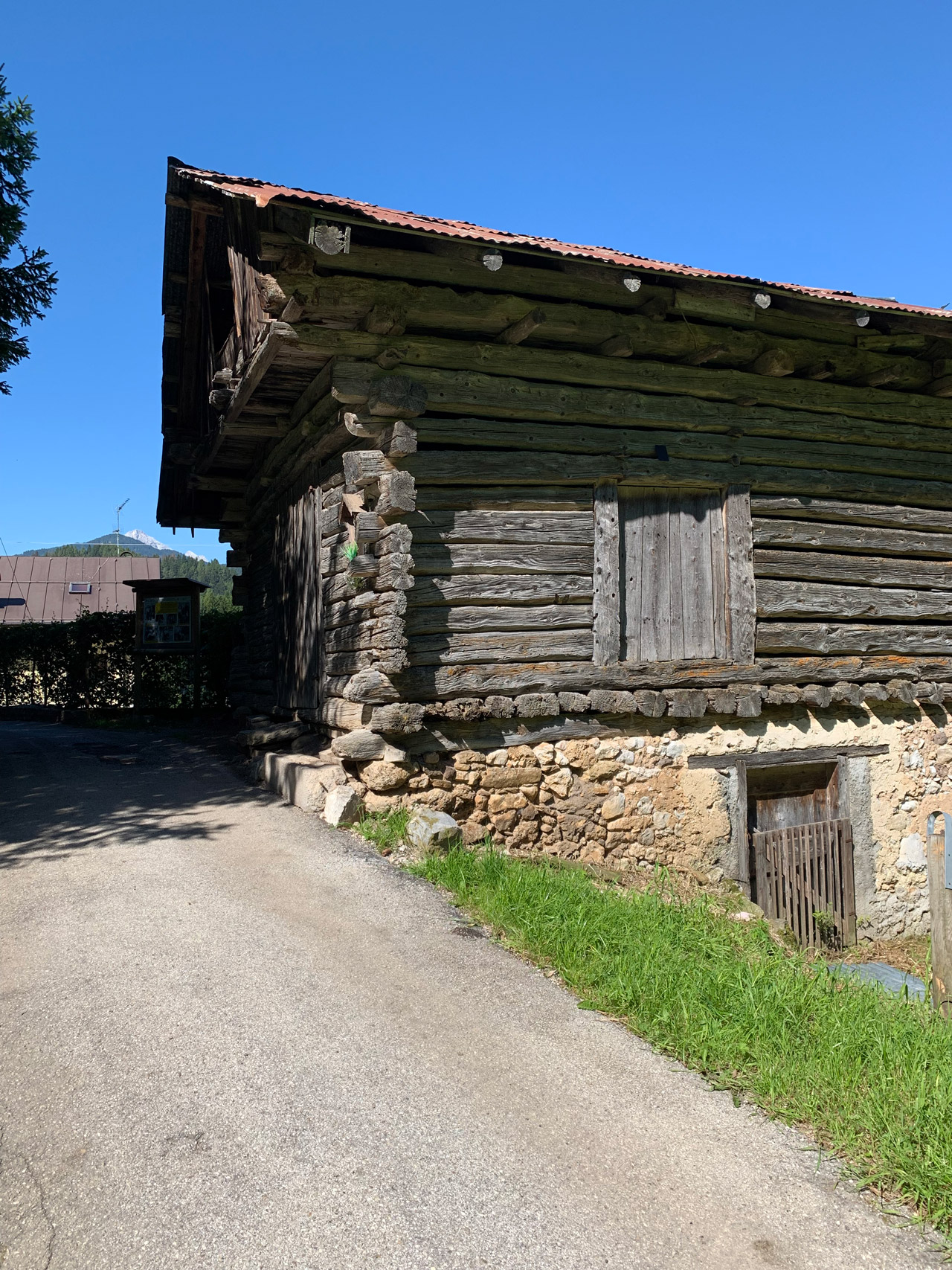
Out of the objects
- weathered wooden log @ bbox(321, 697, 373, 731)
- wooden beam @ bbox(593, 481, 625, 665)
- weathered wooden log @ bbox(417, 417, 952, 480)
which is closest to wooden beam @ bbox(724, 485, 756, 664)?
weathered wooden log @ bbox(417, 417, 952, 480)

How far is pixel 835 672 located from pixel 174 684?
10.9 meters

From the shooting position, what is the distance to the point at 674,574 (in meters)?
8.16

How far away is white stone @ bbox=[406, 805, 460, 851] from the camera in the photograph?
20.7ft

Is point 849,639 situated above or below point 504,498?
below

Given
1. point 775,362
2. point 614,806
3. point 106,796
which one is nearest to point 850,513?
point 775,362

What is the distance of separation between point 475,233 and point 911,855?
706cm

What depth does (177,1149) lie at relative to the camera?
299 cm

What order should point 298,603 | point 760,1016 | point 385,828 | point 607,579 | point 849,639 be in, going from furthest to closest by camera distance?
point 298,603
point 849,639
point 607,579
point 385,828
point 760,1016

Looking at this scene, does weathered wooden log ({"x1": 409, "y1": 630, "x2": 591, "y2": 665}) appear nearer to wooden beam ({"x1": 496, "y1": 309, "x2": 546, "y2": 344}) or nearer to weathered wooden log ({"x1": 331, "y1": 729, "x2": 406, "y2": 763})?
weathered wooden log ({"x1": 331, "y1": 729, "x2": 406, "y2": 763})

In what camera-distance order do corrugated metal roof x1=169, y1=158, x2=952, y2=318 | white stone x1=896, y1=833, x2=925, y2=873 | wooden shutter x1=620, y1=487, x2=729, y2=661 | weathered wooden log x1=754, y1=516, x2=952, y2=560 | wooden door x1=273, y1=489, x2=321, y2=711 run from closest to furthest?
corrugated metal roof x1=169, y1=158, x2=952, y2=318, wooden shutter x1=620, y1=487, x2=729, y2=661, weathered wooden log x1=754, y1=516, x2=952, y2=560, wooden door x1=273, y1=489, x2=321, y2=711, white stone x1=896, y1=833, x2=925, y2=873

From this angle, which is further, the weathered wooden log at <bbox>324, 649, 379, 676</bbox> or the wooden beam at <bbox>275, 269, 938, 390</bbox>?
the weathered wooden log at <bbox>324, 649, 379, 676</bbox>

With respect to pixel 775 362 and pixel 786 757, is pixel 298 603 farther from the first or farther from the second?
pixel 775 362

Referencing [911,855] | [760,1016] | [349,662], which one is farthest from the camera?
[911,855]

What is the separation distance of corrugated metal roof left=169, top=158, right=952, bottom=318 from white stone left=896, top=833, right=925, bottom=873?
16.0 feet
